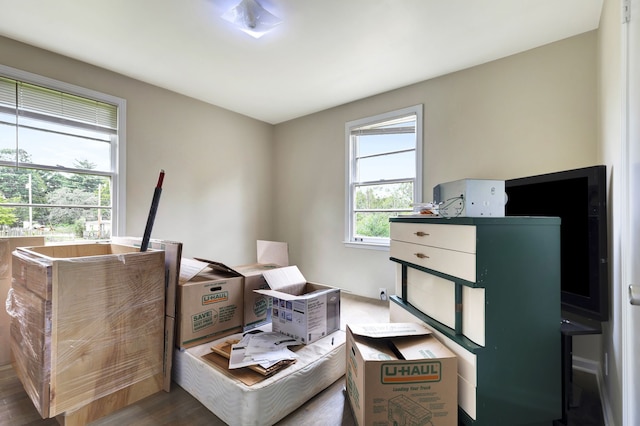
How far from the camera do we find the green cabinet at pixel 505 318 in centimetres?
130

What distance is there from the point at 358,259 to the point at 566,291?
2.20m

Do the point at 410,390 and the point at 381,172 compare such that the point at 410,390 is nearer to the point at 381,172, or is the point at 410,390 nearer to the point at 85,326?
the point at 85,326

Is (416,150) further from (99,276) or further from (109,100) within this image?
(109,100)

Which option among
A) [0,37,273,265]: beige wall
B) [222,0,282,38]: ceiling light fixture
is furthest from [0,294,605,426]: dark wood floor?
[222,0,282,38]: ceiling light fixture

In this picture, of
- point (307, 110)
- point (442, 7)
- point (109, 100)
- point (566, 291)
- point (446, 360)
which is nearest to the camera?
point (446, 360)

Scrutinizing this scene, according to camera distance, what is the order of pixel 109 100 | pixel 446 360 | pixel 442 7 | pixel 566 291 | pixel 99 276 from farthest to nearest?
pixel 109 100
pixel 442 7
pixel 566 291
pixel 99 276
pixel 446 360

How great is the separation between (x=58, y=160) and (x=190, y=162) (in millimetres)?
1251

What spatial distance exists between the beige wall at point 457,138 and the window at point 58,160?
7.41 feet

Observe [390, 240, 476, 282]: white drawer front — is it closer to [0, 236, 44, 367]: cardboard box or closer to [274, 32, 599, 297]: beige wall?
[274, 32, 599, 297]: beige wall

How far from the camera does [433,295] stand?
1.71 m

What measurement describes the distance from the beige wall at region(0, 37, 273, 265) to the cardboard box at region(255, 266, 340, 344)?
1890 mm

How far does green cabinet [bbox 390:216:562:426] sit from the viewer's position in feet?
4.28

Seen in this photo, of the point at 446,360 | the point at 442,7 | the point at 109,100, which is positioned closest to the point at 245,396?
the point at 446,360

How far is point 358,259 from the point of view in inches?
147
